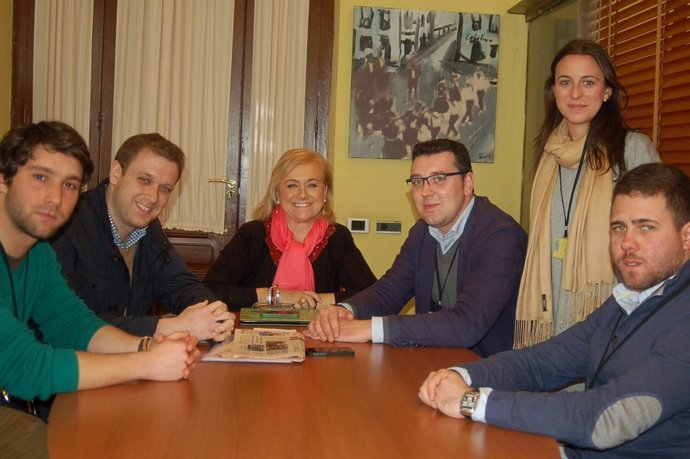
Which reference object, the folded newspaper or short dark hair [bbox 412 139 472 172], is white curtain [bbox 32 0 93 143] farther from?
the folded newspaper

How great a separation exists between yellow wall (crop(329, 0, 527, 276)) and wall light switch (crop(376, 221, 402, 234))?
3cm

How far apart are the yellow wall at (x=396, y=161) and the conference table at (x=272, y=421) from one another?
114 inches

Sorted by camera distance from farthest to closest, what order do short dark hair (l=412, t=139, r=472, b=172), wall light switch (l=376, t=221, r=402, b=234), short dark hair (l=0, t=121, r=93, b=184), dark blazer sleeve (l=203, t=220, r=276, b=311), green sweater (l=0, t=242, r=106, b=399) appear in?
wall light switch (l=376, t=221, r=402, b=234), dark blazer sleeve (l=203, t=220, r=276, b=311), short dark hair (l=412, t=139, r=472, b=172), short dark hair (l=0, t=121, r=93, b=184), green sweater (l=0, t=242, r=106, b=399)

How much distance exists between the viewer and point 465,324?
248 centimetres

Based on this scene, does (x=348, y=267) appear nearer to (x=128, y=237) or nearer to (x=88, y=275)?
(x=128, y=237)

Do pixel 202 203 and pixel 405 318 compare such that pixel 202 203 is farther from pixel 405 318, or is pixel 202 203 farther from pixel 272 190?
pixel 405 318

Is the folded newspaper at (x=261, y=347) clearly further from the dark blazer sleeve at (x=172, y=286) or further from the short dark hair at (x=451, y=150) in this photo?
the short dark hair at (x=451, y=150)

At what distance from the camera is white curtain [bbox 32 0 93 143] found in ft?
16.7

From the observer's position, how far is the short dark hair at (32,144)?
209 cm

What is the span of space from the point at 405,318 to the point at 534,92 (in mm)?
2872

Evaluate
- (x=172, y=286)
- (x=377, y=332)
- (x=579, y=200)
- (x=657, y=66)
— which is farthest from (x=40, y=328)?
(x=657, y=66)

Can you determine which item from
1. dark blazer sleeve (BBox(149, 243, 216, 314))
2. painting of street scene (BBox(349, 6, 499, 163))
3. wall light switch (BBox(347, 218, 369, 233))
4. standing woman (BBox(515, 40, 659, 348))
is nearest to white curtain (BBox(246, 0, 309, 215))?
painting of street scene (BBox(349, 6, 499, 163))

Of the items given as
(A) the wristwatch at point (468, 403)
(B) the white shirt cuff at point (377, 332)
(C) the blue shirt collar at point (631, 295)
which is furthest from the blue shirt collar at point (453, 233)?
(A) the wristwatch at point (468, 403)

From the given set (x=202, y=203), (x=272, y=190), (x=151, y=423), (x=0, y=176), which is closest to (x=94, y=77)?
(x=202, y=203)
